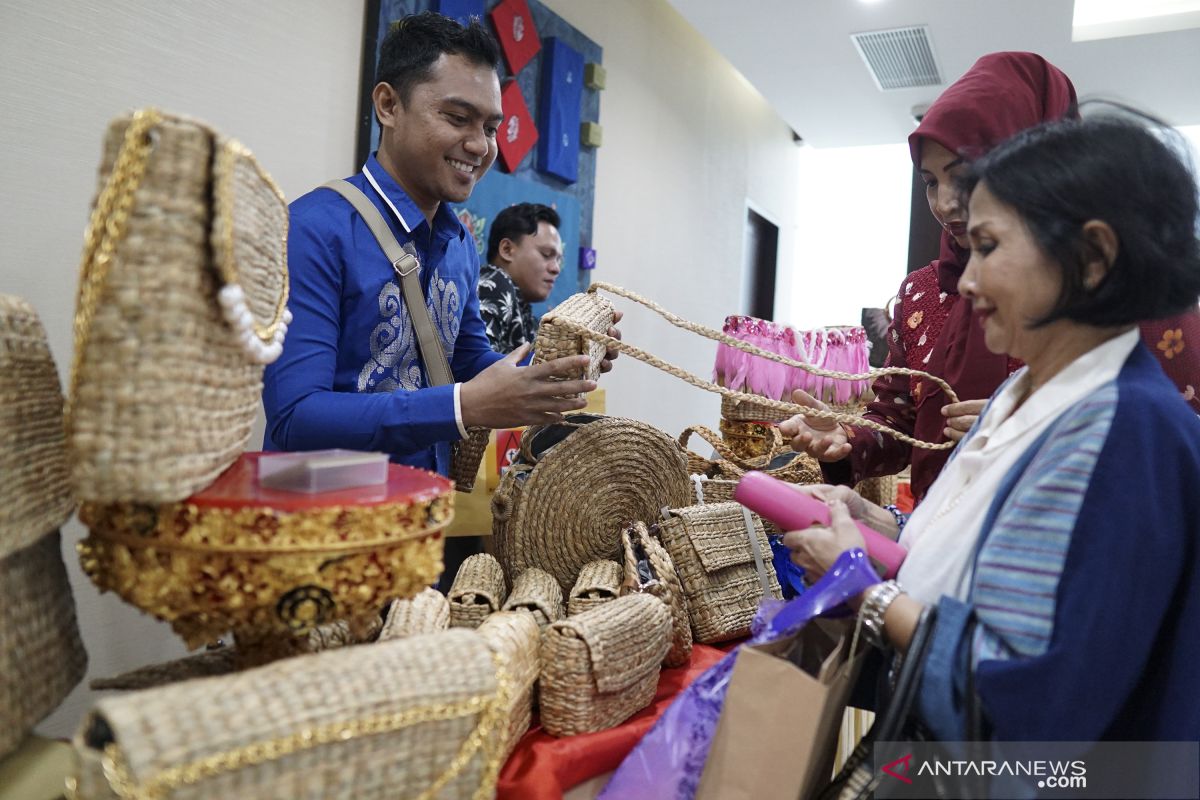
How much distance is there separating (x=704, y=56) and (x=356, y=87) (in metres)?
3.77

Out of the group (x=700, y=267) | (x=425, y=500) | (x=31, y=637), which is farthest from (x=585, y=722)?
(x=700, y=267)

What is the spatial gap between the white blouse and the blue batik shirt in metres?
0.81

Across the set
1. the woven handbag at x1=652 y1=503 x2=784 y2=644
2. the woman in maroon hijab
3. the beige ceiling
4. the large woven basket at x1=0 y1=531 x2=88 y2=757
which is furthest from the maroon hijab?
the beige ceiling

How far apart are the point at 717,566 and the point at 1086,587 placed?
96 cm

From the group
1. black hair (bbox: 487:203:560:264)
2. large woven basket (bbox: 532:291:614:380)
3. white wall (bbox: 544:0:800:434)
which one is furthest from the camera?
white wall (bbox: 544:0:800:434)

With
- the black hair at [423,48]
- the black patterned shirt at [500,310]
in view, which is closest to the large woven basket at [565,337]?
the black hair at [423,48]

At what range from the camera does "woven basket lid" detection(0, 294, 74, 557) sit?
3.04 ft

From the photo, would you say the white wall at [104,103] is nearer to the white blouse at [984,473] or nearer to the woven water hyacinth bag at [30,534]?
the woven water hyacinth bag at [30,534]

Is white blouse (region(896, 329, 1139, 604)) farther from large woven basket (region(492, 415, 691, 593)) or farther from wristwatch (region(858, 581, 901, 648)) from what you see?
large woven basket (region(492, 415, 691, 593))

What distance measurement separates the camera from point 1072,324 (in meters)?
1.12

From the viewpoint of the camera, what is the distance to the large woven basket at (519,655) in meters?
1.25

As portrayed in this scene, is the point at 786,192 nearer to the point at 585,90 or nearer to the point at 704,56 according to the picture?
the point at 704,56

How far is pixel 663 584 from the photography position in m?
1.71

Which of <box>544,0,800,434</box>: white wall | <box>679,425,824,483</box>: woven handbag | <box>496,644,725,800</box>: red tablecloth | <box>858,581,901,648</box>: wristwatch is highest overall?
<box>544,0,800,434</box>: white wall
